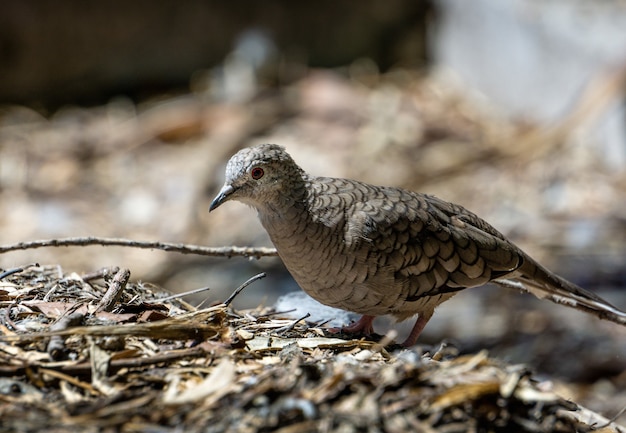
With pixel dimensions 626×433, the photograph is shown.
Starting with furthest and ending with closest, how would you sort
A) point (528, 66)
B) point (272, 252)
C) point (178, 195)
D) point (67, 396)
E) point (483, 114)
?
1. point (483, 114)
2. point (528, 66)
3. point (178, 195)
4. point (272, 252)
5. point (67, 396)

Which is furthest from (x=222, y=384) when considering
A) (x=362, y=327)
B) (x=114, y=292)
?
(x=362, y=327)

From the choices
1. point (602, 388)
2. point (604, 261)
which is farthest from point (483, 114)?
point (602, 388)

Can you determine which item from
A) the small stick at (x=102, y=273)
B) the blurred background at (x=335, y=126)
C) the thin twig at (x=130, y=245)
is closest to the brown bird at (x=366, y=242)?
the thin twig at (x=130, y=245)

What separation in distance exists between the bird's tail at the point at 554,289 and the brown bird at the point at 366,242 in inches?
0.5

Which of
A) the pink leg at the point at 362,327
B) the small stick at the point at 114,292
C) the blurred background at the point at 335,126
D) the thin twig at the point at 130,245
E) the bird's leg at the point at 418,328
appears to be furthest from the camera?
the blurred background at the point at 335,126

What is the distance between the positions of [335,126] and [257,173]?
711 cm

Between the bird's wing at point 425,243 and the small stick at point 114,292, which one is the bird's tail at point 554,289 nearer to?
the bird's wing at point 425,243

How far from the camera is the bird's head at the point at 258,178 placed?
12.5 feet

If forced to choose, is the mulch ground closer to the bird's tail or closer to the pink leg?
the pink leg

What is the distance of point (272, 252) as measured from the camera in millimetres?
3980

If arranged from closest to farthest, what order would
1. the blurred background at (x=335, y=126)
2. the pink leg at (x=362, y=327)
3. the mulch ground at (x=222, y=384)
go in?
the mulch ground at (x=222, y=384)
the pink leg at (x=362, y=327)
the blurred background at (x=335, y=126)

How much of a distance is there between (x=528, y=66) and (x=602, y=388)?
516 cm

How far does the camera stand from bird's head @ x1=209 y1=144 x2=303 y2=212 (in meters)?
3.81

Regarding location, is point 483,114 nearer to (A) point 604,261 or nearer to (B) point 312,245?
(A) point 604,261
